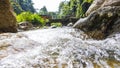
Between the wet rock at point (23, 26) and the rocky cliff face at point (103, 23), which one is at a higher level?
the rocky cliff face at point (103, 23)

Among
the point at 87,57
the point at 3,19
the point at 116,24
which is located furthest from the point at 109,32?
the point at 3,19

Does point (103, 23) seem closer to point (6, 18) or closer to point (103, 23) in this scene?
point (103, 23)

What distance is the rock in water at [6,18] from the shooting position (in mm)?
8418

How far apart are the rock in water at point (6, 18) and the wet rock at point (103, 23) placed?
9.21 feet

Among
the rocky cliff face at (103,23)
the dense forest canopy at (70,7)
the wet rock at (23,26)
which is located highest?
the rocky cliff face at (103,23)

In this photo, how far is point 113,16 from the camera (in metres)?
7.38

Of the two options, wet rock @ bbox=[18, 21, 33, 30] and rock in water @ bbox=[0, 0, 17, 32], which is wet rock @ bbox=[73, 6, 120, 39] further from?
wet rock @ bbox=[18, 21, 33, 30]

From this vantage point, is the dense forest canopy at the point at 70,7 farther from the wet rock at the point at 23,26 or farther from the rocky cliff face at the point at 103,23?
the rocky cliff face at the point at 103,23

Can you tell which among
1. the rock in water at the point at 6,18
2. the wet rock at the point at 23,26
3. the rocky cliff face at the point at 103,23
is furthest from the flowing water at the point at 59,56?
the wet rock at the point at 23,26

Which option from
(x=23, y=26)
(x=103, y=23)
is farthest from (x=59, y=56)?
(x=23, y=26)

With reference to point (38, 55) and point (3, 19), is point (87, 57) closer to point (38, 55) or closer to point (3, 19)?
point (38, 55)

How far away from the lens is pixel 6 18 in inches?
341

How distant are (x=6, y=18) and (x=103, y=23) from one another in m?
3.88

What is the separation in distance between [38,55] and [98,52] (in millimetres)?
1297
